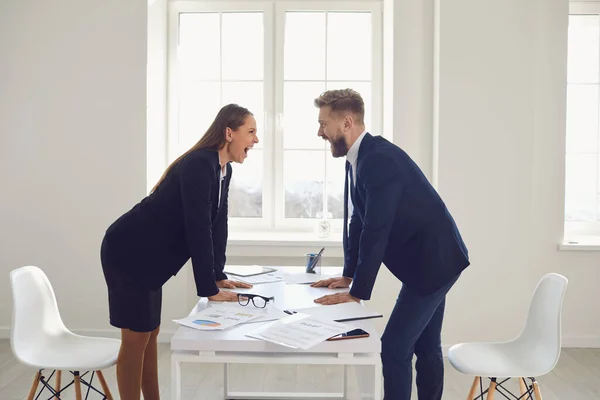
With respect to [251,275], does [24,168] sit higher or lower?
higher

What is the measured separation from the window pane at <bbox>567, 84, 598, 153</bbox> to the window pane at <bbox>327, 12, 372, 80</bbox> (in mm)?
1577

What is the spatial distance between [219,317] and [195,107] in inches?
117

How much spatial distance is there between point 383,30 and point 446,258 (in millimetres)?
2781

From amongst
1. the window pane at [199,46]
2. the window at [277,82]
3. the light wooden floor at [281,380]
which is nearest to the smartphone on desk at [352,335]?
the light wooden floor at [281,380]

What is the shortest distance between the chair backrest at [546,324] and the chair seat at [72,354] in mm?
1790

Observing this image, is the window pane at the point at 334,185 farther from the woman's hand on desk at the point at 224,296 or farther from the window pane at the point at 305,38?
the woman's hand on desk at the point at 224,296

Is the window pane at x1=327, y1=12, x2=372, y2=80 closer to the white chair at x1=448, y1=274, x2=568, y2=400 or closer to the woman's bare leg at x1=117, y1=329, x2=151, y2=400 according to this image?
the white chair at x1=448, y1=274, x2=568, y2=400

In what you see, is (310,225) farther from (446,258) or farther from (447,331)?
(446,258)

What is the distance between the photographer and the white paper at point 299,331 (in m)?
1.84

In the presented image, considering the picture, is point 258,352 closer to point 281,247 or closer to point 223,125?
point 223,125

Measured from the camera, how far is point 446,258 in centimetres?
236

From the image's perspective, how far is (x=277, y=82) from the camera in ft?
15.6

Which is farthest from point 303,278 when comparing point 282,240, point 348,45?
point 348,45

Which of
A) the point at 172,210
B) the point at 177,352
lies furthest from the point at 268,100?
the point at 177,352
